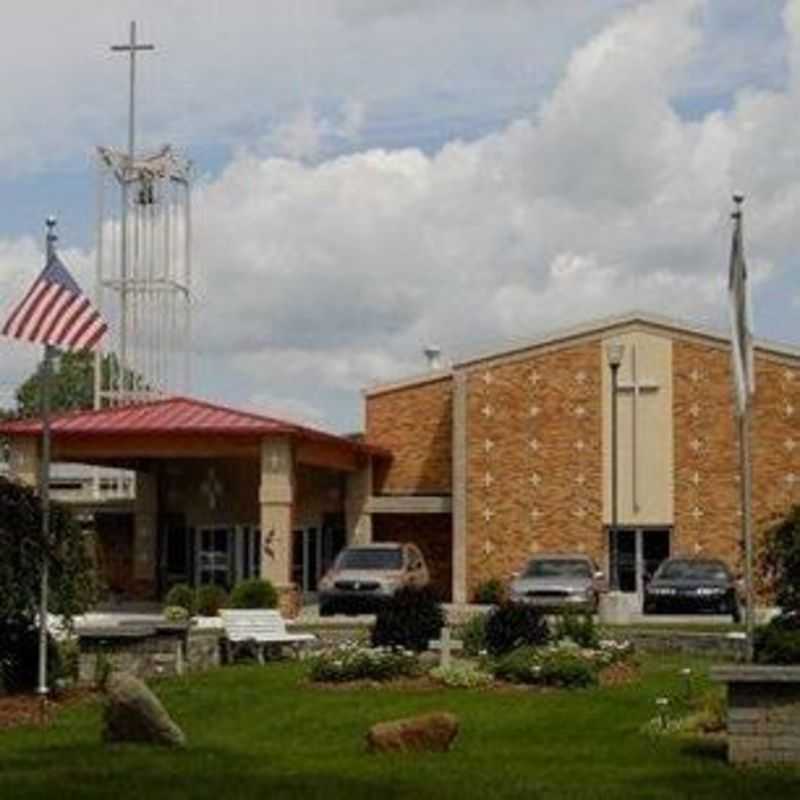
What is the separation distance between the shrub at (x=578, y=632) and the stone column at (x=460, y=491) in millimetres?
24315

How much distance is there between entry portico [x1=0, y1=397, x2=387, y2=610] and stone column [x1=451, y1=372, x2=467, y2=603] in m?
2.36

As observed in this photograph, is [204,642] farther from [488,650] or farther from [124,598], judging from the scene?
[124,598]

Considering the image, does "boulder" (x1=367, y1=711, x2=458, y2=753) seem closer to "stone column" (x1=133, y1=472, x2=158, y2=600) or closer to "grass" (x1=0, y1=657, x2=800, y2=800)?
"grass" (x1=0, y1=657, x2=800, y2=800)

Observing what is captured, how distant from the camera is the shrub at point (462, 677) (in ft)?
68.1

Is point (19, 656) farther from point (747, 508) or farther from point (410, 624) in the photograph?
point (747, 508)

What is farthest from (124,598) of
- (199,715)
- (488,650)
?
(199,715)

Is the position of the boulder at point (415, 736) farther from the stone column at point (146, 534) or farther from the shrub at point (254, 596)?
the stone column at point (146, 534)

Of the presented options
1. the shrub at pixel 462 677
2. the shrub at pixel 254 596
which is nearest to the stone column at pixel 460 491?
the shrub at pixel 254 596

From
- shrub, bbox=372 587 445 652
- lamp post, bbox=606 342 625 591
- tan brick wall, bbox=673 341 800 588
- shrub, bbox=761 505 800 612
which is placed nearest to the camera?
shrub, bbox=761 505 800 612

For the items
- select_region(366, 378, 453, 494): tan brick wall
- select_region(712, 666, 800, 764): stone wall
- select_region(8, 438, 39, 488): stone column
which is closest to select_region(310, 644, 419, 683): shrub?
select_region(712, 666, 800, 764): stone wall

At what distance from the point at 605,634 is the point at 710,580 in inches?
529

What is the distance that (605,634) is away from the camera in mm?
26375

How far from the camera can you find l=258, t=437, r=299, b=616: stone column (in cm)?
4203

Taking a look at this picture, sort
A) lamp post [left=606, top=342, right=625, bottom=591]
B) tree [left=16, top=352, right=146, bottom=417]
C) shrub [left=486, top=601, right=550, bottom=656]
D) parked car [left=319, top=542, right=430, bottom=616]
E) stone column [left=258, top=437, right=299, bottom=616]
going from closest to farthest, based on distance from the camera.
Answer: shrub [left=486, top=601, right=550, bottom=656] < parked car [left=319, top=542, right=430, bottom=616] < stone column [left=258, top=437, right=299, bottom=616] < lamp post [left=606, top=342, right=625, bottom=591] < tree [left=16, top=352, right=146, bottom=417]
